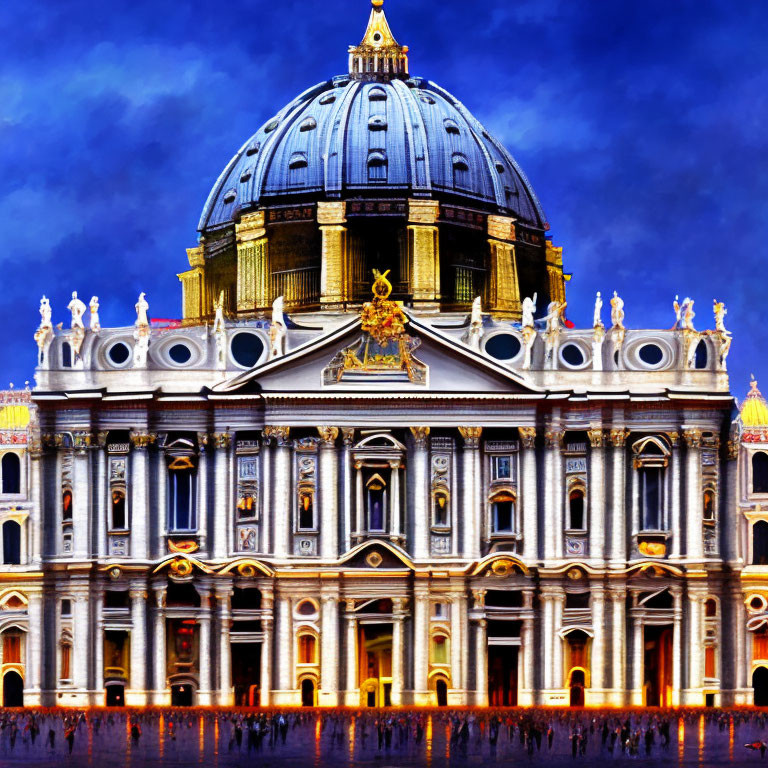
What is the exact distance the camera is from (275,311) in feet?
352

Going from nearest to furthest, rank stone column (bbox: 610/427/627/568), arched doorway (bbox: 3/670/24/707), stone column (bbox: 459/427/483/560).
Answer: stone column (bbox: 459/427/483/560) < stone column (bbox: 610/427/627/568) < arched doorway (bbox: 3/670/24/707)

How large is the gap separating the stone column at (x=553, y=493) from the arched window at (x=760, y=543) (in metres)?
9.42

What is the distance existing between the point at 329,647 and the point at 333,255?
19.4 metres

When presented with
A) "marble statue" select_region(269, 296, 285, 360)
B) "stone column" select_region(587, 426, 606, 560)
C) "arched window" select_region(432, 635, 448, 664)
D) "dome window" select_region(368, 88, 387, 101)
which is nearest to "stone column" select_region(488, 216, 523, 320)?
"dome window" select_region(368, 88, 387, 101)

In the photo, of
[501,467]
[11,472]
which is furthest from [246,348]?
[501,467]

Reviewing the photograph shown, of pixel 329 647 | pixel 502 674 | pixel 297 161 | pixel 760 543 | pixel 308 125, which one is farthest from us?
pixel 308 125

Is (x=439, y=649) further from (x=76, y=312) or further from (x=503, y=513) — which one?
(x=76, y=312)

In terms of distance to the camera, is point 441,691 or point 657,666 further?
point 657,666

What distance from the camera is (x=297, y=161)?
117 m

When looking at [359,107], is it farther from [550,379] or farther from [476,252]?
[550,379]

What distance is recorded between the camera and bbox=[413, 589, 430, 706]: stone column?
343 ft

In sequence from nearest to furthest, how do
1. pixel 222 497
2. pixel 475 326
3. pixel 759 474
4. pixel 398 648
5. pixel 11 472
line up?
pixel 398 648 < pixel 222 497 < pixel 475 326 < pixel 11 472 < pixel 759 474

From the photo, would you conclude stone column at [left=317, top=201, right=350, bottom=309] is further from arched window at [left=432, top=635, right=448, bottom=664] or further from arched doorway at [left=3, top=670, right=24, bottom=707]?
arched doorway at [left=3, top=670, right=24, bottom=707]

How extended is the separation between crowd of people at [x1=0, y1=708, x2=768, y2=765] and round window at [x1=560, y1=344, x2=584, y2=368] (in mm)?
15365
